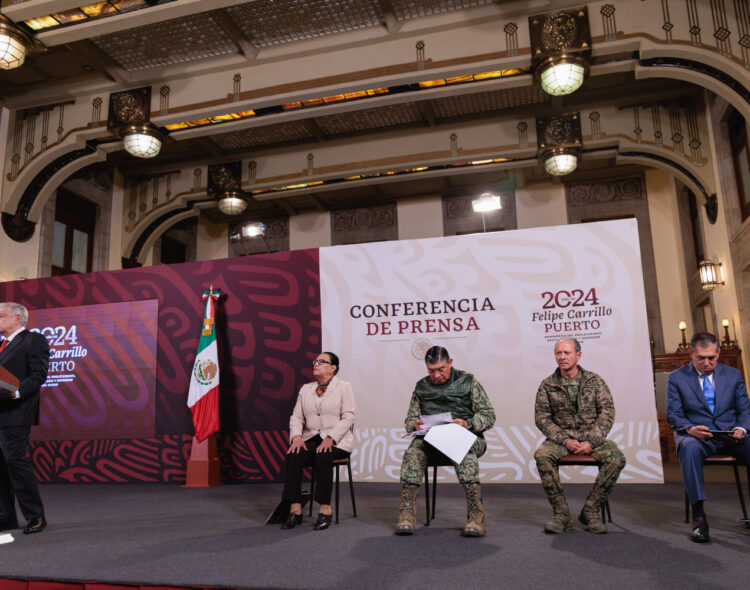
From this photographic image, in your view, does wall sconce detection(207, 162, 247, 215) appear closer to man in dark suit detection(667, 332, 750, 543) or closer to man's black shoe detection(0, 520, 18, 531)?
man's black shoe detection(0, 520, 18, 531)

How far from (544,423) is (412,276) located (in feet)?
8.53

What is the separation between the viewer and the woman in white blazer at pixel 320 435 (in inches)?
145

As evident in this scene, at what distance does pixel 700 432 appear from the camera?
318 cm

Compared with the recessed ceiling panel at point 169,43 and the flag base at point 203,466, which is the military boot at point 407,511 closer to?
the flag base at point 203,466

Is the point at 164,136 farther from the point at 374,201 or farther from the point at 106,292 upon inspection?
the point at 374,201

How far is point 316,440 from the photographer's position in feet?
13.0

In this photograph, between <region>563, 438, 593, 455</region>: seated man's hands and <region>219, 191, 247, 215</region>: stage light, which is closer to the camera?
<region>563, 438, 593, 455</region>: seated man's hands

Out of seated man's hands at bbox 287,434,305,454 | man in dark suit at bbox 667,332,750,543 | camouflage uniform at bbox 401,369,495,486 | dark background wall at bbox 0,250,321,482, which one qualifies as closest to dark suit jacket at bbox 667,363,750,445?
man in dark suit at bbox 667,332,750,543

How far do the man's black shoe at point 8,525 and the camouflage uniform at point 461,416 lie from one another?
7.76ft

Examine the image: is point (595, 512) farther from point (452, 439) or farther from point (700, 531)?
point (452, 439)

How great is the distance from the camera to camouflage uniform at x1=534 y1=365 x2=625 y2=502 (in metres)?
3.28

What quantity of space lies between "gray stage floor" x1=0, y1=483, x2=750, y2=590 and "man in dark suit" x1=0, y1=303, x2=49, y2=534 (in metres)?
0.24

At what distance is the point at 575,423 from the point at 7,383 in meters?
3.21

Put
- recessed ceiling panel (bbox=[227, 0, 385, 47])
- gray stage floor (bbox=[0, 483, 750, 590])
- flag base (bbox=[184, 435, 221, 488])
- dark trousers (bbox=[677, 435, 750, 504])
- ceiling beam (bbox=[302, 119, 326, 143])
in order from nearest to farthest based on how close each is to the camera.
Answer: gray stage floor (bbox=[0, 483, 750, 590])
dark trousers (bbox=[677, 435, 750, 504])
flag base (bbox=[184, 435, 221, 488])
recessed ceiling panel (bbox=[227, 0, 385, 47])
ceiling beam (bbox=[302, 119, 326, 143])
